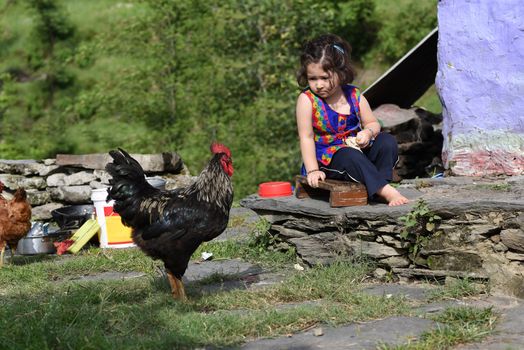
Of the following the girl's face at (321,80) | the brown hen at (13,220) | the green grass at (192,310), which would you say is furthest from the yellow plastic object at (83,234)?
the girl's face at (321,80)

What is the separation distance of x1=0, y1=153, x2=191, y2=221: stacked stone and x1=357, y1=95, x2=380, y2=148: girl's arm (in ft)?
12.5

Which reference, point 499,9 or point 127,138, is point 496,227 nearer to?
point 499,9

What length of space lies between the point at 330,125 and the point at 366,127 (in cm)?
30

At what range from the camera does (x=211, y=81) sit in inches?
576

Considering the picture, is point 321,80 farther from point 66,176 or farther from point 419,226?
point 66,176

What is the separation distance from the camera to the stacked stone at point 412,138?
9438 millimetres

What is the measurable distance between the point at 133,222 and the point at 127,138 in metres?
10.2

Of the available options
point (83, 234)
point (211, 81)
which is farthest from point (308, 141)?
point (211, 81)

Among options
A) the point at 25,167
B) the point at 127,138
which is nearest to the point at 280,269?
the point at 25,167

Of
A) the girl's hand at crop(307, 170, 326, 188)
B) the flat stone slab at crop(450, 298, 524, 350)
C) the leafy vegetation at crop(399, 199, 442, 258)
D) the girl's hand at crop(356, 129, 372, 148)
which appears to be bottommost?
the flat stone slab at crop(450, 298, 524, 350)

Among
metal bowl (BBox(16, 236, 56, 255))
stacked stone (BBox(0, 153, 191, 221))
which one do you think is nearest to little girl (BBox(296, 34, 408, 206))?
metal bowl (BBox(16, 236, 56, 255))

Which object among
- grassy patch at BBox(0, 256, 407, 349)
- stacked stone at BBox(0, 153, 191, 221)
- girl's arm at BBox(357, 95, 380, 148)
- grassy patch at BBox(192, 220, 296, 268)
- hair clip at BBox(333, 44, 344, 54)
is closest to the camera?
grassy patch at BBox(0, 256, 407, 349)

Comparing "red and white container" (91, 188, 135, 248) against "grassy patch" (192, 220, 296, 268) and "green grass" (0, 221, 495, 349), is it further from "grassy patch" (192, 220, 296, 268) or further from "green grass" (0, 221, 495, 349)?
"green grass" (0, 221, 495, 349)

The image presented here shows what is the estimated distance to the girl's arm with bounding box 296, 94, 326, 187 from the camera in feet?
21.0
